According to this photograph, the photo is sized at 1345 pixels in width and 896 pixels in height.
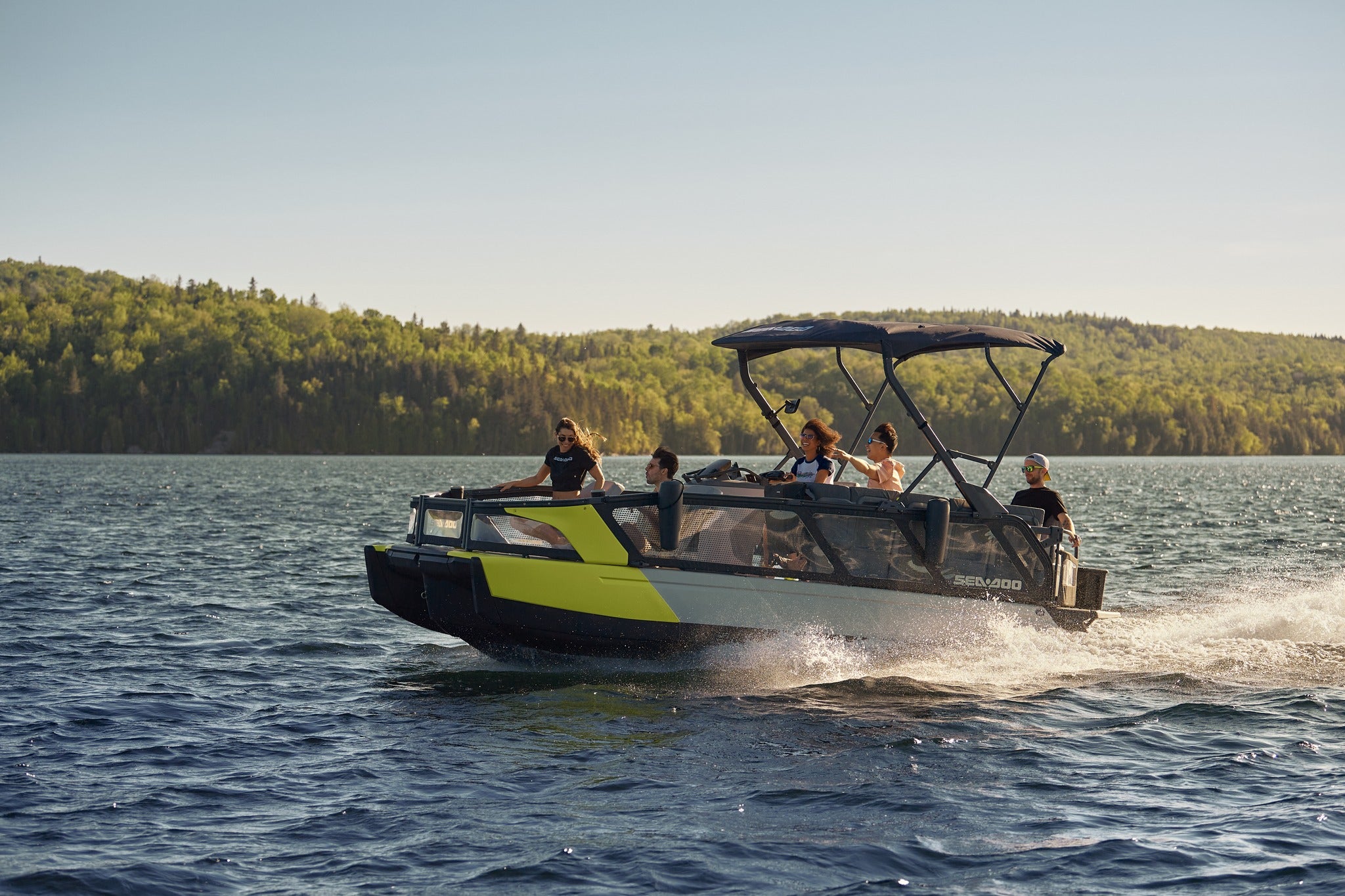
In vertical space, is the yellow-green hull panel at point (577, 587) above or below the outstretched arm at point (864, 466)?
below

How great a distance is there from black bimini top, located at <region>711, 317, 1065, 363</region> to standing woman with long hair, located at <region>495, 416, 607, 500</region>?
1534 millimetres

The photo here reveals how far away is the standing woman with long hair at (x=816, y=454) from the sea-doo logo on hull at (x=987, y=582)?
1444mm

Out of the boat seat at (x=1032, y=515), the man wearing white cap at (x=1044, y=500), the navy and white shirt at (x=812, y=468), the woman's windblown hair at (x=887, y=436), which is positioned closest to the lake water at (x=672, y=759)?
the boat seat at (x=1032, y=515)

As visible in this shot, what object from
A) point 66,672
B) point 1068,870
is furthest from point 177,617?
A: point 1068,870

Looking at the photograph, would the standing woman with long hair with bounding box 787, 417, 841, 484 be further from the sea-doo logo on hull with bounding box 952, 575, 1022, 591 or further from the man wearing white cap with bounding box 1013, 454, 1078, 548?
the man wearing white cap with bounding box 1013, 454, 1078, 548

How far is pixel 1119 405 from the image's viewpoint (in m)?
200

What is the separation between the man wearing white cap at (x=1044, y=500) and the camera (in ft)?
41.1

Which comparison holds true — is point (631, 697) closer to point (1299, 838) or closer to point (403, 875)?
point (403, 875)

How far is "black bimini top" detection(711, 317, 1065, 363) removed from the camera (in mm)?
11781

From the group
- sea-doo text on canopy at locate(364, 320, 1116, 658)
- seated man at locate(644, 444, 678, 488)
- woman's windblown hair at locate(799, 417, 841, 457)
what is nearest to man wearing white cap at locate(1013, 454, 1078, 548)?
→ sea-doo text on canopy at locate(364, 320, 1116, 658)

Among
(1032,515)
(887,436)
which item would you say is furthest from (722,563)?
(1032,515)

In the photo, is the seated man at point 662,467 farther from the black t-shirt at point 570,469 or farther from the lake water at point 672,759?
the lake water at point 672,759

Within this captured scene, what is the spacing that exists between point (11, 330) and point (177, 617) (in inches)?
7702

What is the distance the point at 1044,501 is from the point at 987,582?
4.33ft
